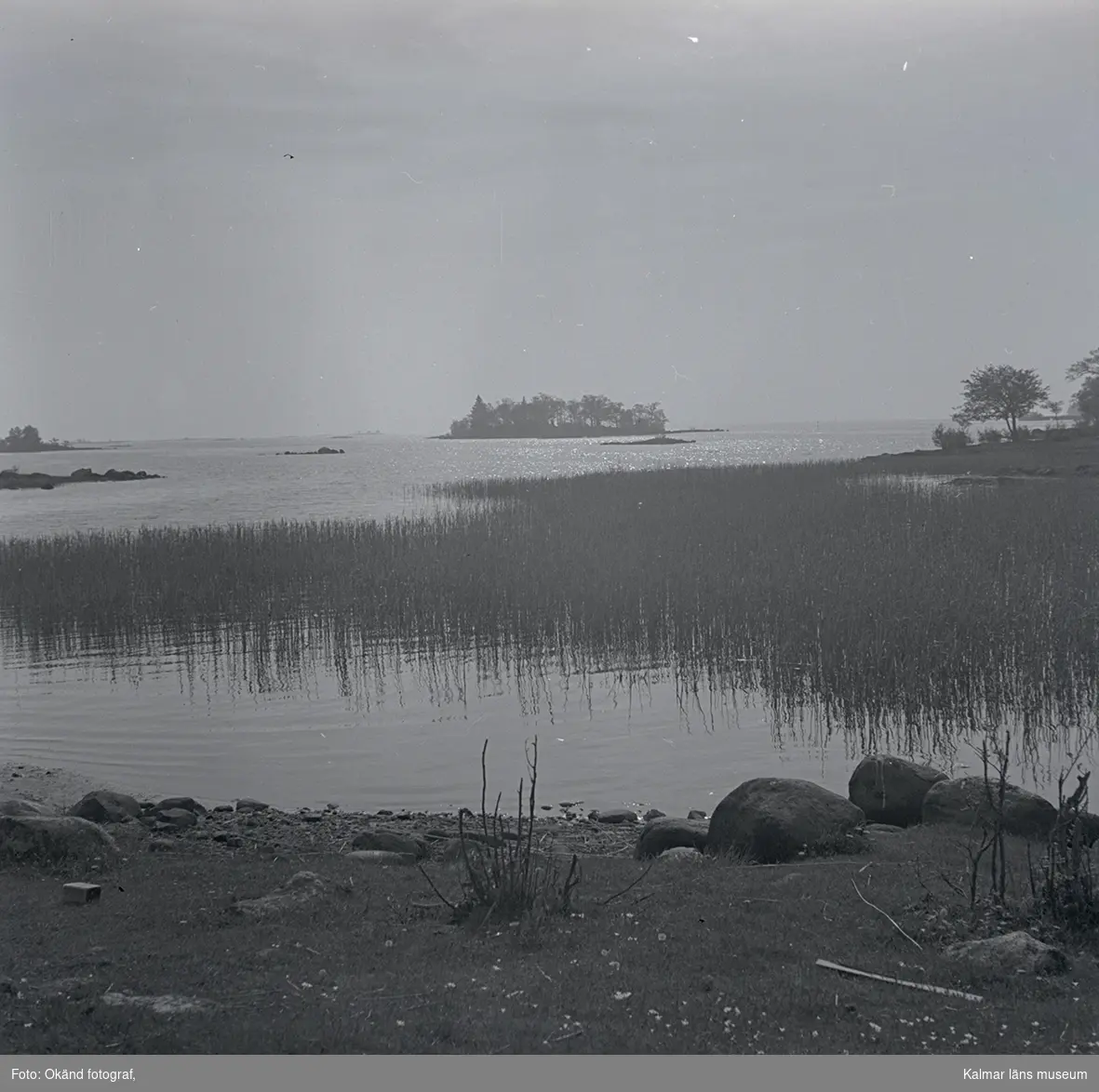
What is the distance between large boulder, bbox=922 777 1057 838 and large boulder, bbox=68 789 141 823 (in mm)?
6240

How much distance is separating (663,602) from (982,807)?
9965mm

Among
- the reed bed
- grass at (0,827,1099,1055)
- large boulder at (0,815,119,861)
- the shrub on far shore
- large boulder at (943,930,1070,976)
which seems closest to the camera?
grass at (0,827,1099,1055)

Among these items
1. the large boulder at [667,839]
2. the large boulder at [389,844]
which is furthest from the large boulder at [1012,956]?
the large boulder at [389,844]

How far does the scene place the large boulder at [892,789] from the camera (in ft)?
28.5

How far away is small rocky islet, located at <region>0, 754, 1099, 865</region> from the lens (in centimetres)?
763

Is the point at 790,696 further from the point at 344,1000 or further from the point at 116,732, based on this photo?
the point at 344,1000

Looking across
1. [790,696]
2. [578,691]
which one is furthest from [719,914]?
[578,691]

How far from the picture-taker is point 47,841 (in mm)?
7621

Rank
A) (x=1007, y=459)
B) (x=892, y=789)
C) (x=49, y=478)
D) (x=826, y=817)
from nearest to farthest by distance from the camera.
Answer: (x=826, y=817), (x=892, y=789), (x=1007, y=459), (x=49, y=478)

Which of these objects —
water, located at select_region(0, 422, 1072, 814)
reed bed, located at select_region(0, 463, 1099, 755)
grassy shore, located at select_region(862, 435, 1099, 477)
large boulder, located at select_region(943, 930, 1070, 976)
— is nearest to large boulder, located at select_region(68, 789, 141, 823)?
water, located at select_region(0, 422, 1072, 814)

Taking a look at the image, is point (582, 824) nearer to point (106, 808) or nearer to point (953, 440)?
point (106, 808)

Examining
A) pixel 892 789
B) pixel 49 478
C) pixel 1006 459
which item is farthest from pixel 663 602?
pixel 49 478

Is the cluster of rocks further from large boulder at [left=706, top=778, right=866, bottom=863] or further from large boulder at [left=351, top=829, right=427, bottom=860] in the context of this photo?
large boulder at [left=351, top=829, right=427, bottom=860]

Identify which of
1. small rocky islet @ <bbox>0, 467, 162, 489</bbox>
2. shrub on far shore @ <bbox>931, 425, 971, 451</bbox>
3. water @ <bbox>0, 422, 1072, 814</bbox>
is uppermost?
shrub on far shore @ <bbox>931, 425, 971, 451</bbox>
